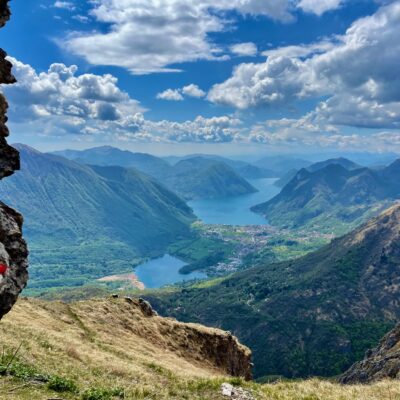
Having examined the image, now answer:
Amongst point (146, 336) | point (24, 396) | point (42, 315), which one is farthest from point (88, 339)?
point (24, 396)

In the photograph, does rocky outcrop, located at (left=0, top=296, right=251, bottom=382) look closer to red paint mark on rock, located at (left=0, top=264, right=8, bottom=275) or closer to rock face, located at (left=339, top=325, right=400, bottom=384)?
red paint mark on rock, located at (left=0, top=264, right=8, bottom=275)

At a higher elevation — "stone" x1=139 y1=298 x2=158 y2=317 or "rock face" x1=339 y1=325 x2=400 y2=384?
"stone" x1=139 y1=298 x2=158 y2=317

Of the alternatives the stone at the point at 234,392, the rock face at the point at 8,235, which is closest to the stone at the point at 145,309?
the stone at the point at 234,392

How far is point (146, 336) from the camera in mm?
59438

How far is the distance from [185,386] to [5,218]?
16.0 meters

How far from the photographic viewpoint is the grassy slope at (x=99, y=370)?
21000 mm

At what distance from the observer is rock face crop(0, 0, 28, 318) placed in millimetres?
20953

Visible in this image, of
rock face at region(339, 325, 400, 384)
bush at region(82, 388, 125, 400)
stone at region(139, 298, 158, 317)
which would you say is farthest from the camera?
stone at region(139, 298, 158, 317)

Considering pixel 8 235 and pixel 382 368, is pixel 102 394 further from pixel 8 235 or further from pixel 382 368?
pixel 382 368

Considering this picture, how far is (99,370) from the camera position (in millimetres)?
30125

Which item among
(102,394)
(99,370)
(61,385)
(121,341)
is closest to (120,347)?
(121,341)

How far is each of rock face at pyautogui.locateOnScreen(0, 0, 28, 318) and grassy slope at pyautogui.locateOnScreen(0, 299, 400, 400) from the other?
445 centimetres

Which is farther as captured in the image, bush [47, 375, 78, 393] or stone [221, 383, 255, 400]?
stone [221, 383, 255, 400]

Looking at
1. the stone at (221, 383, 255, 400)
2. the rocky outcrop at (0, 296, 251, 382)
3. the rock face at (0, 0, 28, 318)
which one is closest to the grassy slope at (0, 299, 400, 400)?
the rocky outcrop at (0, 296, 251, 382)
